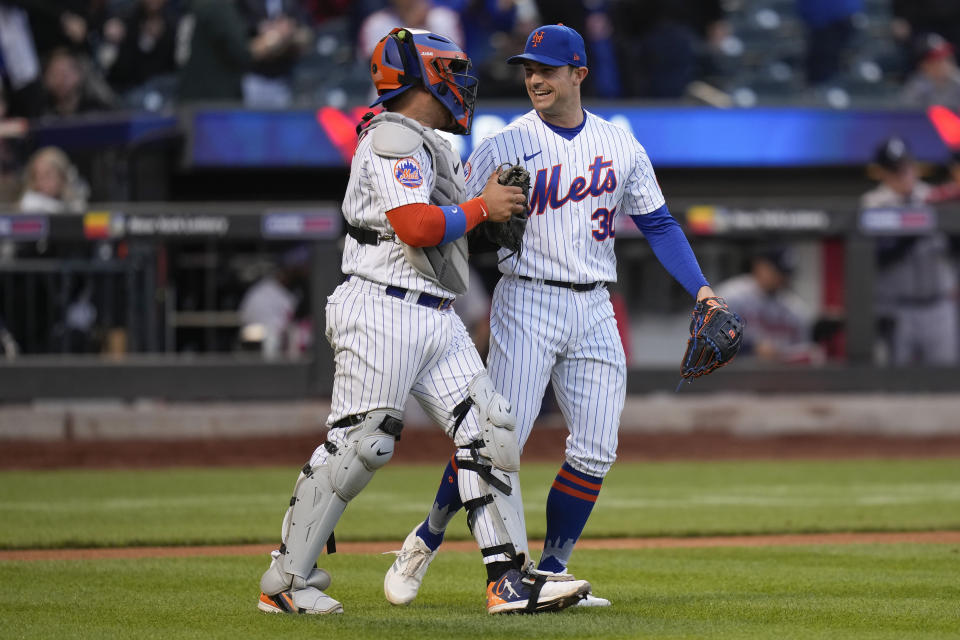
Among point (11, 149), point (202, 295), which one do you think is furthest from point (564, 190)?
point (11, 149)

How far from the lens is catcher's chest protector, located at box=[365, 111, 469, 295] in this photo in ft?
15.3

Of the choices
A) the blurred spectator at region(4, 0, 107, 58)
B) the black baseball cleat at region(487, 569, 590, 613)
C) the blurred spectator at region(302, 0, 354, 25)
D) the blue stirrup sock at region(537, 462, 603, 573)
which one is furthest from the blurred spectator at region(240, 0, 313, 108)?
the black baseball cleat at region(487, 569, 590, 613)

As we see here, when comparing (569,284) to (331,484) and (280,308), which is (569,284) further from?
(280,308)

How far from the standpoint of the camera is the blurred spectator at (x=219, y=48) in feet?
43.7

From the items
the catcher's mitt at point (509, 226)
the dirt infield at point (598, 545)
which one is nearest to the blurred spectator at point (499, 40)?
the dirt infield at point (598, 545)

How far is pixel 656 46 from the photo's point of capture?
1469 centimetres

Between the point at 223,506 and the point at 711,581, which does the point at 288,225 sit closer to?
the point at 223,506

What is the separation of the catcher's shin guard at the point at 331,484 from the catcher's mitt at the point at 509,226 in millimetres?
691

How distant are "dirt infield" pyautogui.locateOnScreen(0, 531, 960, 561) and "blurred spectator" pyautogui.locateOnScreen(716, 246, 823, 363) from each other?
5.14 meters

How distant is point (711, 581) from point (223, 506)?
381 cm

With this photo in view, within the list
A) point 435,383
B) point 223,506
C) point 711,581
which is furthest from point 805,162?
point 435,383

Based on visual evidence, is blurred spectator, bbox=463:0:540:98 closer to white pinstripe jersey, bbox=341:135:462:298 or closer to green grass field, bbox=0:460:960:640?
green grass field, bbox=0:460:960:640

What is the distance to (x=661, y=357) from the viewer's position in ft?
41.8

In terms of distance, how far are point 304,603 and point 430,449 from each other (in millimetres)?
7179
